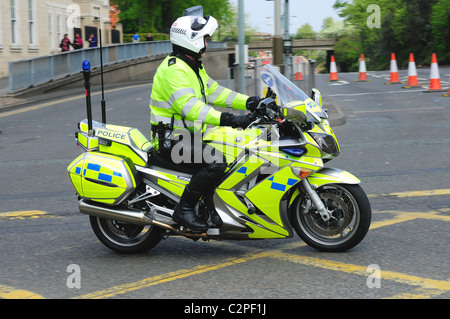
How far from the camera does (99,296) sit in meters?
4.71

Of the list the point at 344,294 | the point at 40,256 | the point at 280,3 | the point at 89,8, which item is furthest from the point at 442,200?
the point at 89,8

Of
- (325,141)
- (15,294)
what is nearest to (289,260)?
(325,141)

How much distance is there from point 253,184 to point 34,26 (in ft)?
119

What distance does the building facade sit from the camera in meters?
34.9

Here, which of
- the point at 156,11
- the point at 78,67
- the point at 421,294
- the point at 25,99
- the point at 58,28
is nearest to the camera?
the point at 421,294

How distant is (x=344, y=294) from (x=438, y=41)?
135 feet

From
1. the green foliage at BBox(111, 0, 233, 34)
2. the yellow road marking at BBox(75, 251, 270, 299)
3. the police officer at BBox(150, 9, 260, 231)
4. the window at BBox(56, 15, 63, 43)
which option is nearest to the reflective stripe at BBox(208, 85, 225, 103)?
the police officer at BBox(150, 9, 260, 231)

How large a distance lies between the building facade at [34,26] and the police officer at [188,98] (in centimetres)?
2551

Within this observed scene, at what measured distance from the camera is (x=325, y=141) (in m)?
5.41

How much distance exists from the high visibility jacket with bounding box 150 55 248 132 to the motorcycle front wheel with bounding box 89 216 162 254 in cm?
92

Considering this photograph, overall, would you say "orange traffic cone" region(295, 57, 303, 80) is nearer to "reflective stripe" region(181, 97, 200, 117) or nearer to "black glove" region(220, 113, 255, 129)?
"reflective stripe" region(181, 97, 200, 117)

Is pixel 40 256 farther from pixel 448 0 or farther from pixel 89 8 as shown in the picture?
pixel 89 8

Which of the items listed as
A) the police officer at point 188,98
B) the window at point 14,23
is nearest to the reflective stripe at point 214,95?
the police officer at point 188,98

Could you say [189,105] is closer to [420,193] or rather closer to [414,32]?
[420,193]
